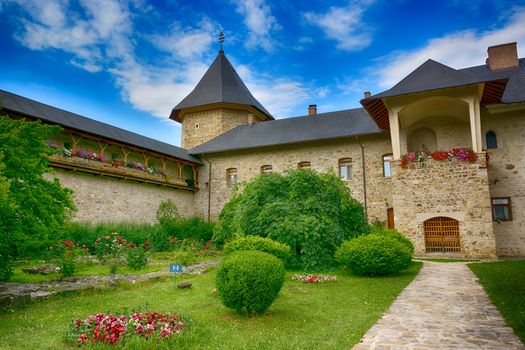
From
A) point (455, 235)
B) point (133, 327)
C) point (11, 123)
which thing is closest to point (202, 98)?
point (455, 235)

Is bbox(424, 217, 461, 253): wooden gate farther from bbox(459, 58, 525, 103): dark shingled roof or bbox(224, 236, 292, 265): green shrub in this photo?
bbox(224, 236, 292, 265): green shrub

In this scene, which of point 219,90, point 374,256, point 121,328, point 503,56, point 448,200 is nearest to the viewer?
point 121,328

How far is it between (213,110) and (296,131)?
760 cm

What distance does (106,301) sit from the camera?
679 centimetres

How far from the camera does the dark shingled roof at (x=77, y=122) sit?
15.6 meters

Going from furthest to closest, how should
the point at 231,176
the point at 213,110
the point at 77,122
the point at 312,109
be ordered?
the point at 213,110 < the point at 312,109 < the point at 231,176 < the point at 77,122

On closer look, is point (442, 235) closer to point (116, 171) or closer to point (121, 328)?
point (121, 328)

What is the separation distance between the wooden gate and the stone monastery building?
0.12ft

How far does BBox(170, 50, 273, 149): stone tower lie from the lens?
26.8 metres

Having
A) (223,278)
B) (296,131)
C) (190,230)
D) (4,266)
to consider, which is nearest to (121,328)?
(223,278)

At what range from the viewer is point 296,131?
22.2m

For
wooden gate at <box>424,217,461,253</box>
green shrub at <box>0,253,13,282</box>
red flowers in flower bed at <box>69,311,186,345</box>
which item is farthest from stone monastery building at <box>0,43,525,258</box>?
red flowers in flower bed at <box>69,311,186,345</box>

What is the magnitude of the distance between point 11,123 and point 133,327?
14.5 ft

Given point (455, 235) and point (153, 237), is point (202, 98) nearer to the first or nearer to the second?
point (153, 237)
